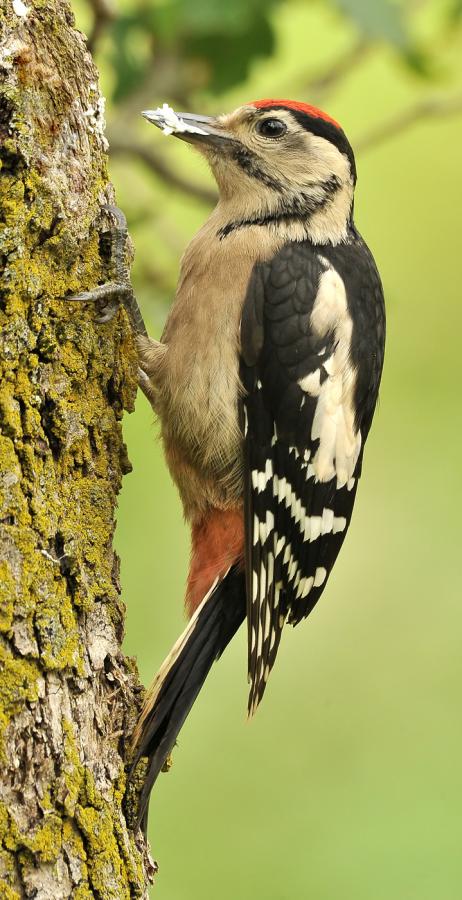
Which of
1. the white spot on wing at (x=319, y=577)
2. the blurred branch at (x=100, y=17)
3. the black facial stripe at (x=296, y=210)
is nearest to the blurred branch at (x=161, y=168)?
the blurred branch at (x=100, y=17)

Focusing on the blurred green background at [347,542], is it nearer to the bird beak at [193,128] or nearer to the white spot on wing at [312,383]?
the bird beak at [193,128]

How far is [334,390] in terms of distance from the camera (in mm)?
3189

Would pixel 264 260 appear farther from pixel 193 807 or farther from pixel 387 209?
pixel 387 209

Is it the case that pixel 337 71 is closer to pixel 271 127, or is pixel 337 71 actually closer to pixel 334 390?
pixel 271 127

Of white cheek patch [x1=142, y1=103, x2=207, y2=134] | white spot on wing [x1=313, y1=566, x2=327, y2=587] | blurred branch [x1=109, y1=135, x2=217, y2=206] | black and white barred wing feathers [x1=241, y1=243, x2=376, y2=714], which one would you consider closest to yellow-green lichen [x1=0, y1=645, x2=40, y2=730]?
black and white barred wing feathers [x1=241, y1=243, x2=376, y2=714]

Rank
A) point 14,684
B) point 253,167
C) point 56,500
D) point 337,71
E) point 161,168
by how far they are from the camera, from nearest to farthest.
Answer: point 14,684
point 56,500
point 253,167
point 161,168
point 337,71

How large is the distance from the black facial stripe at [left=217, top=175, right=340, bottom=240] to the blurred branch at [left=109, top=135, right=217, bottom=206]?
63cm

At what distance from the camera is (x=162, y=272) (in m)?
3.99

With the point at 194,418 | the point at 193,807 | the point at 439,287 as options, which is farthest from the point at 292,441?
the point at 439,287

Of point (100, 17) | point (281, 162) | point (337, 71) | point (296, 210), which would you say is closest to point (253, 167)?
point (281, 162)

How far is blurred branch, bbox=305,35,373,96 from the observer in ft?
14.5

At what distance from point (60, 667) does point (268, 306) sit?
1225 mm

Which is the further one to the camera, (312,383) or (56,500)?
(312,383)

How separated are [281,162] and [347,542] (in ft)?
10.4
